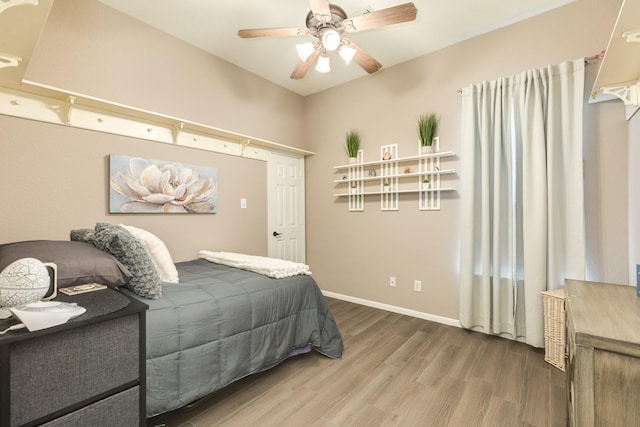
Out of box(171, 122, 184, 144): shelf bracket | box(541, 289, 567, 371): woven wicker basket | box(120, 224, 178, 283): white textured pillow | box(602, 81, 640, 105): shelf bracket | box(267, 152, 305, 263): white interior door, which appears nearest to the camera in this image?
box(602, 81, 640, 105): shelf bracket

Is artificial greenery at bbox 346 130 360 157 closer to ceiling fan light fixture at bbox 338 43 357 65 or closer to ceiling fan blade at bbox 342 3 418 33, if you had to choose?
ceiling fan light fixture at bbox 338 43 357 65

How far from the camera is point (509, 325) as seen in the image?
2553 mm

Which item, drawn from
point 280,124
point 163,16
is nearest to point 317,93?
point 280,124

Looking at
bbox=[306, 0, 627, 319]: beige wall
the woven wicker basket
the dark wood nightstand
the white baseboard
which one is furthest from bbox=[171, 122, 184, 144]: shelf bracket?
the woven wicker basket

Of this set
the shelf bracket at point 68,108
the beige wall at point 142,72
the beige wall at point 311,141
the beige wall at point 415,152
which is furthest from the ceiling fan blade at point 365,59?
the shelf bracket at point 68,108

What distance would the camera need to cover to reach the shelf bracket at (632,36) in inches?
49.1

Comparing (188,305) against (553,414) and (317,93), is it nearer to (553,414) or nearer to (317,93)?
(553,414)

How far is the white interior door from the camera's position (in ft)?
12.6

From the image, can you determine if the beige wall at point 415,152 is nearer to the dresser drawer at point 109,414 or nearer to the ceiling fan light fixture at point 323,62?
the ceiling fan light fixture at point 323,62

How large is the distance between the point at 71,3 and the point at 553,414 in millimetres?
4427

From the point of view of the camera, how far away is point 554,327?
216cm

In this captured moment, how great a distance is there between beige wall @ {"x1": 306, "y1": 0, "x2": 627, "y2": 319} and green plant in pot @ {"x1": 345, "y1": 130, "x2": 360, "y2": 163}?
117mm

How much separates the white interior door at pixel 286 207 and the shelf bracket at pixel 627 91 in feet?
10.6

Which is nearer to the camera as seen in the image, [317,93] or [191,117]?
[191,117]
